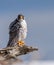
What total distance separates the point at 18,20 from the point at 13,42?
68.9 inches

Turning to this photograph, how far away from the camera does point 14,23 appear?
2006 centimetres

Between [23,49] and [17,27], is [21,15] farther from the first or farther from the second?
[23,49]

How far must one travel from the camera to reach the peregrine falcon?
1952cm

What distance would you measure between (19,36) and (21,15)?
1.75 metres

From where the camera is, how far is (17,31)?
20.2 meters

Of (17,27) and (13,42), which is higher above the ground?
(17,27)

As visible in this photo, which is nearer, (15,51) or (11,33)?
(15,51)

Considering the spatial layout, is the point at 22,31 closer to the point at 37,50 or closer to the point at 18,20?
the point at 18,20

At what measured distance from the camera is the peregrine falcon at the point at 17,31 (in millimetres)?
19516

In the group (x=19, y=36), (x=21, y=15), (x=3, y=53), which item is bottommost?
(x=3, y=53)

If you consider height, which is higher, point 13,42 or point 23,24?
point 23,24

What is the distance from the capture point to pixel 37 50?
1706cm

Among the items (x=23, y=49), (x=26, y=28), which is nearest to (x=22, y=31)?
(x=26, y=28)

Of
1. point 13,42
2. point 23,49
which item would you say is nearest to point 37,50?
point 23,49
